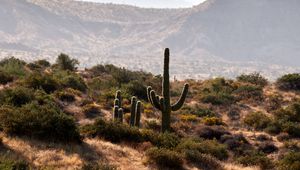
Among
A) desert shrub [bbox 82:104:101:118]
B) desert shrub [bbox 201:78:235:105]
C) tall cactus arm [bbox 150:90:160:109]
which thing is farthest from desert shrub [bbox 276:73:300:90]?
tall cactus arm [bbox 150:90:160:109]

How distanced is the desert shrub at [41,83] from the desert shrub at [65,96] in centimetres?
121

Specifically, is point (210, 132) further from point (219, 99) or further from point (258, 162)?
point (219, 99)

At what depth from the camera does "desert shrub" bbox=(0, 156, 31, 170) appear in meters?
9.11

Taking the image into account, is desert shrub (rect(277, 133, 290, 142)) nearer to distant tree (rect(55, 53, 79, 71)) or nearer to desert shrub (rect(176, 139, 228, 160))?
desert shrub (rect(176, 139, 228, 160))

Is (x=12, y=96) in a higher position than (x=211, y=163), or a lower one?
higher

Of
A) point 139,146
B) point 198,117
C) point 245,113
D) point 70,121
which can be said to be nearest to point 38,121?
point 70,121

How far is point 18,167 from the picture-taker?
9.57 m

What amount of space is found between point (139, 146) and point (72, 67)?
2889cm

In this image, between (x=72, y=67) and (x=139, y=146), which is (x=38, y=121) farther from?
(x=72, y=67)

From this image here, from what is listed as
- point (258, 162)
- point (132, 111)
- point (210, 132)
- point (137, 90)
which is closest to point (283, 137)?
point (210, 132)

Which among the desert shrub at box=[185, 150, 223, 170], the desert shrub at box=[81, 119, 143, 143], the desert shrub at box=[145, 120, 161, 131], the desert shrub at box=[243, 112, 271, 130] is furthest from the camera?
the desert shrub at box=[243, 112, 271, 130]

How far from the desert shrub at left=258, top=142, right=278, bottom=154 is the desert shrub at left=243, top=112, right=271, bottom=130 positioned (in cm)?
323

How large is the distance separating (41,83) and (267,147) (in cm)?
1381

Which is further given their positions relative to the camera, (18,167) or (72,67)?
(72,67)
